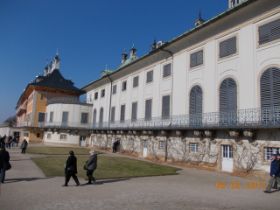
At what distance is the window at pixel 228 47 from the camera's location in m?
19.3

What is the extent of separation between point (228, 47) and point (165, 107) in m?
8.28

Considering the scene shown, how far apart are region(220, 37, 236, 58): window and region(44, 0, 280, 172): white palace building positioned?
0.23ft

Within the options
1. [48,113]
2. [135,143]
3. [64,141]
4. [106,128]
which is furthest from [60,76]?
[135,143]

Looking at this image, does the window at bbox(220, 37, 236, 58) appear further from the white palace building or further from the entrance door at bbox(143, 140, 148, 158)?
the entrance door at bbox(143, 140, 148, 158)

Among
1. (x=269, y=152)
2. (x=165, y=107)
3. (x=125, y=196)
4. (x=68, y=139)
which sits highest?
(x=165, y=107)

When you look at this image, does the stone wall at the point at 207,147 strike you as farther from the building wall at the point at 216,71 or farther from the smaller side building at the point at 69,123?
the smaller side building at the point at 69,123

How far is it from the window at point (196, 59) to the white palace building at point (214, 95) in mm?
23

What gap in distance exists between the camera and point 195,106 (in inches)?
870

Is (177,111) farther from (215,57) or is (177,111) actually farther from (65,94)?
(65,94)

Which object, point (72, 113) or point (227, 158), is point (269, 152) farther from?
point (72, 113)

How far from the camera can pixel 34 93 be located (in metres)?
50.0

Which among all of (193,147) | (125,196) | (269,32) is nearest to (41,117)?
(193,147)

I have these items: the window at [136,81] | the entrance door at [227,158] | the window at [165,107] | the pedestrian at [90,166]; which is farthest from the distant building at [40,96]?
the pedestrian at [90,166]

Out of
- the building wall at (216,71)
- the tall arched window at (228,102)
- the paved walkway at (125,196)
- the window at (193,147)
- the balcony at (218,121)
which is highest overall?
the building wall at (216,71)
